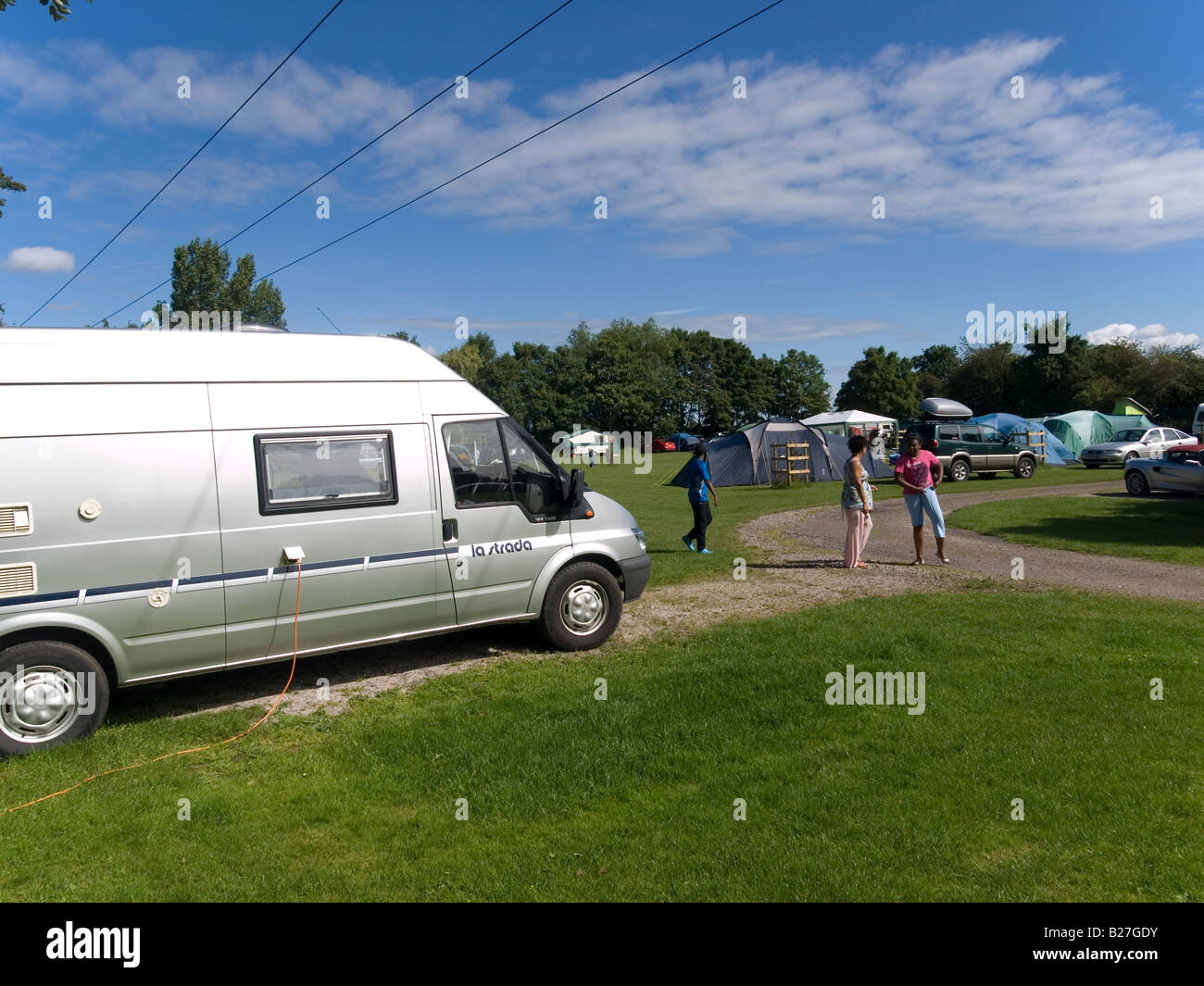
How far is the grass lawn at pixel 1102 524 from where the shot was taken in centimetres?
1338

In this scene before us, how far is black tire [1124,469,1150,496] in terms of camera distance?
21828 millimetres

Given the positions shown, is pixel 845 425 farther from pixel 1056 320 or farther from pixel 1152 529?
pixel 1056 320

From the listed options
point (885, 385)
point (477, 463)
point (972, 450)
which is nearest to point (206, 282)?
point (972, 450)

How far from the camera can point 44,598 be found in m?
5.40

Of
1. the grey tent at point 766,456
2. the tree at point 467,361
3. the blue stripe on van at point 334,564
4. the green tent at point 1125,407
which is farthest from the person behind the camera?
the tree at point 467,361

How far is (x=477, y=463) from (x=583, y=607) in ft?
5.85

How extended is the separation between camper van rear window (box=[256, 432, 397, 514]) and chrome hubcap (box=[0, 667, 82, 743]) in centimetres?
173

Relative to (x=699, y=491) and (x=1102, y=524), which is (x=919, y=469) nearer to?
(x=699, y=491)

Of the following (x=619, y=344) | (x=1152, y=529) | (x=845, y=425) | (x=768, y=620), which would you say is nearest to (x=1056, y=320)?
(x=845, y=425)

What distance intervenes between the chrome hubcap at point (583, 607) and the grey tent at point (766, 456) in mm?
23780

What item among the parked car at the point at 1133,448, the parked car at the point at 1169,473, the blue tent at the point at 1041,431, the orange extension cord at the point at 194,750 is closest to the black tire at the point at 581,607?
the orange extension cord at the point at 194,750

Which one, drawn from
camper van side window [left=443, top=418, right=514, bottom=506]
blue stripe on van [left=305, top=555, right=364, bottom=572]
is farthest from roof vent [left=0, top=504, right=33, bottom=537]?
camper van side window [left=443, top=418, right=514, bottom=506]

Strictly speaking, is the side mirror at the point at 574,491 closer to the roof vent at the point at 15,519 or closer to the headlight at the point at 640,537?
the headlight at the point at 640,537
